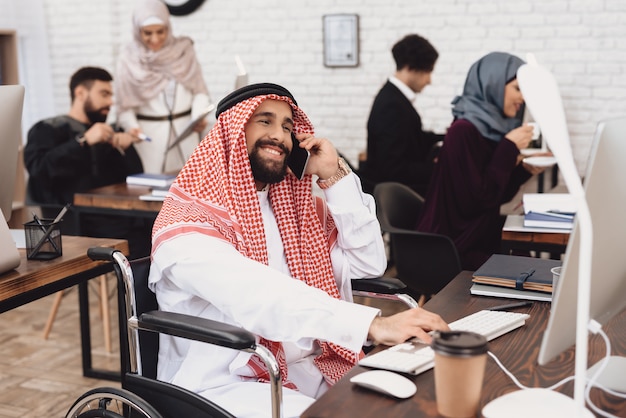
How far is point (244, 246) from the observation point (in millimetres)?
1671

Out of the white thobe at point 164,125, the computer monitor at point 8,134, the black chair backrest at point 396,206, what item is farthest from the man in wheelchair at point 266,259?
the white thobe at point 164,125

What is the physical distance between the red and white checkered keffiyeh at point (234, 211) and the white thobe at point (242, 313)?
0.03 meters

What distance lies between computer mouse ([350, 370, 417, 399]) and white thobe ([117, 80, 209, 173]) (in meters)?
3.42

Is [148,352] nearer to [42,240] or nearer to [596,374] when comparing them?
[42,240]

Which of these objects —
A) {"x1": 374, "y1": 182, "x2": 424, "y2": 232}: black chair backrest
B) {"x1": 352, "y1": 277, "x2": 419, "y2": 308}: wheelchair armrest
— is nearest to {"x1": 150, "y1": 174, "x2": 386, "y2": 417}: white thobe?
{"x1": 352, "y1": 277, "x2": 419, "y2": 308}: wheelchair armrest

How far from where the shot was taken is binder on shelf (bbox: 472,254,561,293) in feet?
5.65

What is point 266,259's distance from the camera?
171 centimetres

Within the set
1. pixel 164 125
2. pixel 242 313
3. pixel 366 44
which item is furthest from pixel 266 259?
pixel 366 44

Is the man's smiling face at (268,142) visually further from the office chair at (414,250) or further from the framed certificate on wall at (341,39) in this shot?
the framed certificate on wall at (341,39)

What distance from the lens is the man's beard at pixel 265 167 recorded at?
1776mm

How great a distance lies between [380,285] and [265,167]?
1.37 feet

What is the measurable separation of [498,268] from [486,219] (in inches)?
48.1

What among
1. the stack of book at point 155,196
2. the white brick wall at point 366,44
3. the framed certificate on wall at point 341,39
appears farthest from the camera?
the framed certificate on wall at point 341,39

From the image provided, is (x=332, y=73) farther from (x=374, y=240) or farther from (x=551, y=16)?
(x=374, y=240)
